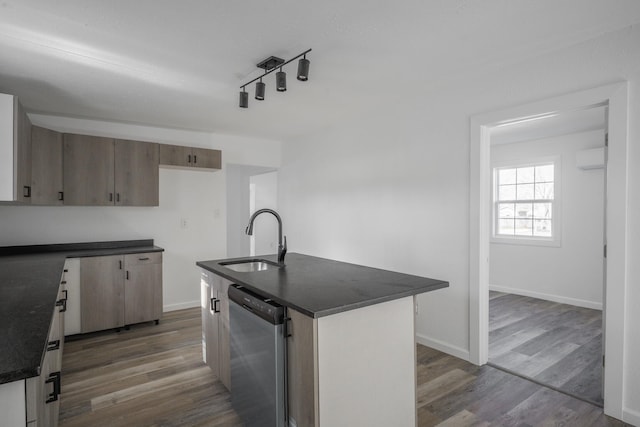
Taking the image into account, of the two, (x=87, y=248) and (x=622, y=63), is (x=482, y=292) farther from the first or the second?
(x=87, y=248)

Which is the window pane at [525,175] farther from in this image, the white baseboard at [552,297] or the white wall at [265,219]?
the white wall at [265,219]

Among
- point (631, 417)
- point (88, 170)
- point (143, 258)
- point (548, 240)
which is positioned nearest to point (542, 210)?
point (548, 240)

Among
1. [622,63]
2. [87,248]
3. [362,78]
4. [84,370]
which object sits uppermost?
[362,78]

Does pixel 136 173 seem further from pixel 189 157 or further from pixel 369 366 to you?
pixel 369 366

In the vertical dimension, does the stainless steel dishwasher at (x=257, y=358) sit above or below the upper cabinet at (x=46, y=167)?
below

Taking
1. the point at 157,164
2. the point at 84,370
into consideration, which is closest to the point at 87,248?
the point at 157,164

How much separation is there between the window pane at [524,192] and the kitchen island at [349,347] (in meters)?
4.20

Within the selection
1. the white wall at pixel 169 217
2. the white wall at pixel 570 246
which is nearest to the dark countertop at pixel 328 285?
the white wall at pixel 169 217

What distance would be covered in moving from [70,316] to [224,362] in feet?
6.95

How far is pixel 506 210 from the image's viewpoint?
18.6 ft

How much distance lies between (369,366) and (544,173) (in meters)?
4.80

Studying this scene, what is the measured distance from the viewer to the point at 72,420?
2.20m

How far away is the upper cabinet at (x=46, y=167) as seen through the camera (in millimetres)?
3406

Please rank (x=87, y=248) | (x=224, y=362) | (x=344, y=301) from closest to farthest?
(x=344, y=301)
(x=224, y=362)
(x=87, y=248)
